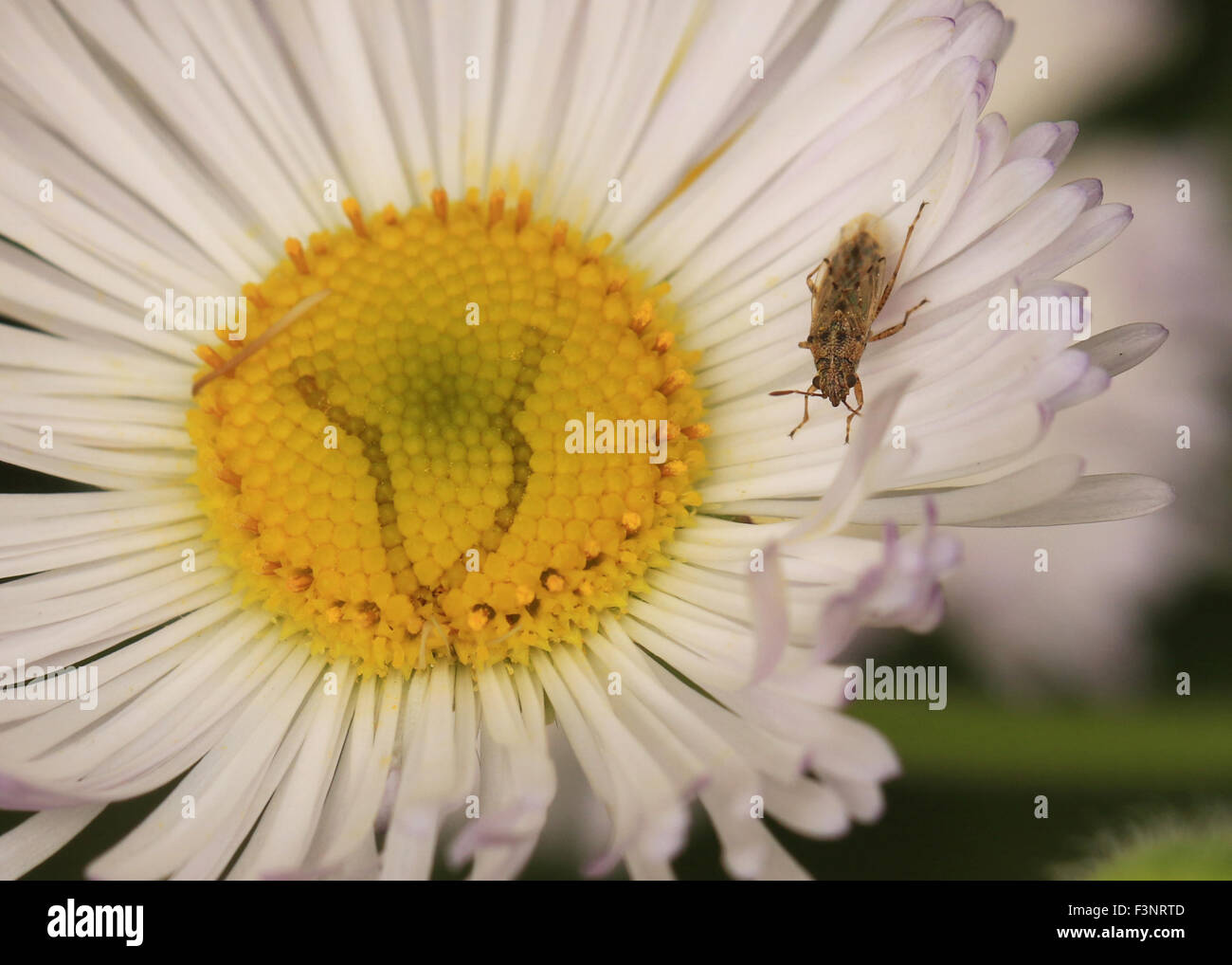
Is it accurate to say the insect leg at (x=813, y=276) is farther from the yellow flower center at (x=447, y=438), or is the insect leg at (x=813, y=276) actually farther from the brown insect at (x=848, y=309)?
the yellow flower center at (x=447, y=438)

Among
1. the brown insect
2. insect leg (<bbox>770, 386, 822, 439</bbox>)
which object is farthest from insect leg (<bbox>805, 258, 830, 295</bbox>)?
insect leg (<bbox>770, 386, 822, 439</bbox>)

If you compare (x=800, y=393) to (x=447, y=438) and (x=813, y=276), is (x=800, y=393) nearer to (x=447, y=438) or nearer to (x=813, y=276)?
(x=813, y=276)

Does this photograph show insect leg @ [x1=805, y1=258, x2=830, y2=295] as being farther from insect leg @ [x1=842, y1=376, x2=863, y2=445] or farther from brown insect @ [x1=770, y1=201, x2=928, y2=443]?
insect leg @ [x1=842, y1=376, x2=863, y2=445]

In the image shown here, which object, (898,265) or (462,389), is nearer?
(898,265)

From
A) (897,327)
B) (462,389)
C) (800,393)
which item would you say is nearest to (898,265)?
(897,327)
